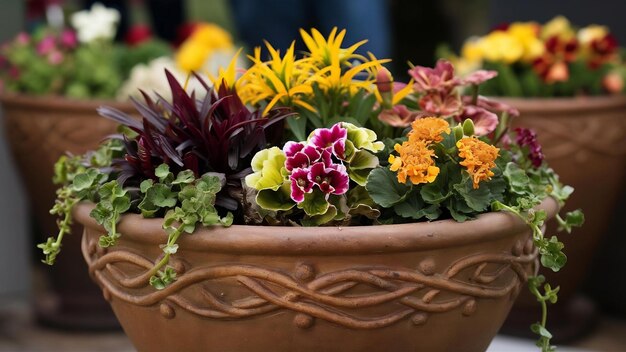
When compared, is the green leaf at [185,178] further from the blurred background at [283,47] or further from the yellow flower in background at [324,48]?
the blurred background at [283,47]

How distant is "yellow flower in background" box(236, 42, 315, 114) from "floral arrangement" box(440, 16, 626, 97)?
156 centimetres

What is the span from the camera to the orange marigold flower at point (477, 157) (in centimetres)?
128

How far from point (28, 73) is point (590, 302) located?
2.09 meters

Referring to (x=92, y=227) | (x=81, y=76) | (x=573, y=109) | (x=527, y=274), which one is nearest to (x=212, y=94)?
(x=92, y=227)

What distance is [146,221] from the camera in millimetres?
1263

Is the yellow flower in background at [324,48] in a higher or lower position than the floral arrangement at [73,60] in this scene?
higher

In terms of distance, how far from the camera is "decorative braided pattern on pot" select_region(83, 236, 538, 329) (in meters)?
1.21

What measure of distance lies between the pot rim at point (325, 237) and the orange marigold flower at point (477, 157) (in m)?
0.06

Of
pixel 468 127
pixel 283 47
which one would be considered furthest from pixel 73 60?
pixel 468 127

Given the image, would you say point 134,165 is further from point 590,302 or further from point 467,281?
point 590,302

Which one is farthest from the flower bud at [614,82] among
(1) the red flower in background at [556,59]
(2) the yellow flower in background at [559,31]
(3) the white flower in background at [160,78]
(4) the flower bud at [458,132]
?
(4) the flower bud at [458,132]

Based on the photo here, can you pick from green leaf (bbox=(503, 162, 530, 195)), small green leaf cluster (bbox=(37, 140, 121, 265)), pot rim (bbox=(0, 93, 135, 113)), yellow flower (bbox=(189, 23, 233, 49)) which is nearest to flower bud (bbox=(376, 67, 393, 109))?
green leaf (bbox=(503, 162, 530, 195))

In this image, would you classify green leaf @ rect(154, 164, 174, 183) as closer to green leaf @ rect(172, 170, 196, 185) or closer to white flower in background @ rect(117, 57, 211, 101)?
green leaf @ rect(172, 170, 196, 185)

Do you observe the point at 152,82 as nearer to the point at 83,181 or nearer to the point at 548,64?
the point at 548,64
